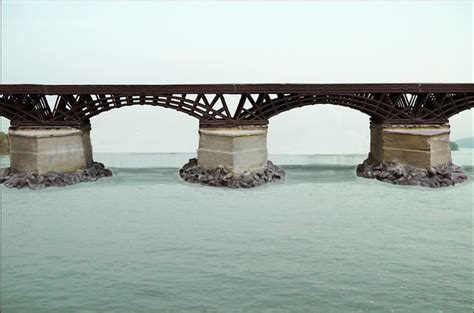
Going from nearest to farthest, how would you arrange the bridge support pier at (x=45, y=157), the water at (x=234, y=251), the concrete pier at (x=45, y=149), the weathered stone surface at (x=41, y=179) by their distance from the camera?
the water at (x=234, y=251) → the weathered stone surface at (x=41, y=179) → the bridge support pier at (x=45, y=157) → the concrete pier at (x=45, y=149)

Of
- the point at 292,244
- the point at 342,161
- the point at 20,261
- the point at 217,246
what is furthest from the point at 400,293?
the point at 342,161

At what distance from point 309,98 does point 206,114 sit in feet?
16.5

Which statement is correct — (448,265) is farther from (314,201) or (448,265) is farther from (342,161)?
(342,161)

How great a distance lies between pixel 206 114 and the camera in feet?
79.0

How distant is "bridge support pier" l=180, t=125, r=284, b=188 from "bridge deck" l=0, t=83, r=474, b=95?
1874 mm

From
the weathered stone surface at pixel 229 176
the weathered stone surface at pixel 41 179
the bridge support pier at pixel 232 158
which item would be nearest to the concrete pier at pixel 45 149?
the weathered stone surface at pixel 41 179

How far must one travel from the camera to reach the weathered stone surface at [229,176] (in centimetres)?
2330

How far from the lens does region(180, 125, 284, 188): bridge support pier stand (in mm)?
23438

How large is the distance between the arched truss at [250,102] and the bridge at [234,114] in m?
0.05

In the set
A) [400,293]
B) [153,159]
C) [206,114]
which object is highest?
[206,114]

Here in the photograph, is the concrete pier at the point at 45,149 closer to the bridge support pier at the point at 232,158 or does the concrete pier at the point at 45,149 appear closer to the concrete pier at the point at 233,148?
the bridge support pier at the point at 232,158

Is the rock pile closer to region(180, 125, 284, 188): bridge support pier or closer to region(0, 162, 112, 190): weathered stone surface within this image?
region(180, 125, 284, 188): bridge support pier

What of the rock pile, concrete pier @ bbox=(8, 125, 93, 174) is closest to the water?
the rock pile

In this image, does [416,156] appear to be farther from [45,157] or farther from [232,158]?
[45,157]
